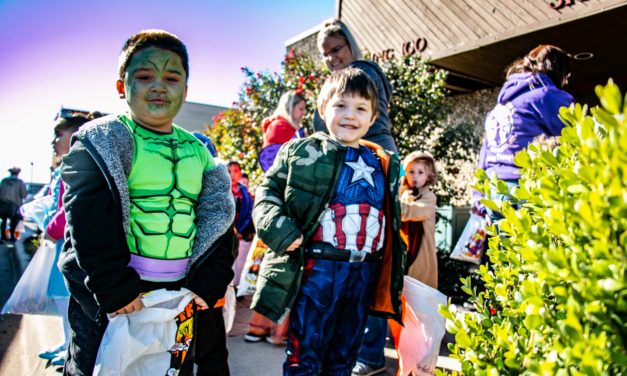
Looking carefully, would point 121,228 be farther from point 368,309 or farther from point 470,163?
point 470,163

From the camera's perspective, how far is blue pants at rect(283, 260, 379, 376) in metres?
1.91

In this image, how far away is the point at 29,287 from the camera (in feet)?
9.02

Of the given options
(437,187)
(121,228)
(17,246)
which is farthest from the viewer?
(17,246)

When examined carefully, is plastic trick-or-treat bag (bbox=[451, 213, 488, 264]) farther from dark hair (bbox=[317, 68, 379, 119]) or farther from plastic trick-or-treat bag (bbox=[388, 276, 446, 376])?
dark hair (bbox=[317, 68, 379, 119])

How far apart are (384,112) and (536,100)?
1.01m

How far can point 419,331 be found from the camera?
7.73 feet

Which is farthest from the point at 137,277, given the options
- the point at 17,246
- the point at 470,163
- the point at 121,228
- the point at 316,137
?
the point at 17,246

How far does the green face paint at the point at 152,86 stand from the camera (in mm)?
1663

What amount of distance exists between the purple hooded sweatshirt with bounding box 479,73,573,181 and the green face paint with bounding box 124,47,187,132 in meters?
2.28

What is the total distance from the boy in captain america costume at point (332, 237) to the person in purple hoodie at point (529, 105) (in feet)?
3.82

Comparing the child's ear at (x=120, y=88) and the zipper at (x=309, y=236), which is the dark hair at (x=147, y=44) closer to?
the child's ear at (x=120, y=88)

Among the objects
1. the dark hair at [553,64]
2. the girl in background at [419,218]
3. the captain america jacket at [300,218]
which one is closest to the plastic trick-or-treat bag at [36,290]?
the captain america jacket at [300,218]

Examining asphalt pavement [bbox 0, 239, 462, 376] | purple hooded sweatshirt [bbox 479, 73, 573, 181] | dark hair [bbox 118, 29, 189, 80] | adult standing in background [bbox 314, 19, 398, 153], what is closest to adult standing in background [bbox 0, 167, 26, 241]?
asphalt pavement [bbox 0, 239, 462, 376]

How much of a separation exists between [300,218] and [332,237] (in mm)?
172
